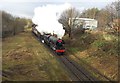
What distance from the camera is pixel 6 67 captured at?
33125 mm

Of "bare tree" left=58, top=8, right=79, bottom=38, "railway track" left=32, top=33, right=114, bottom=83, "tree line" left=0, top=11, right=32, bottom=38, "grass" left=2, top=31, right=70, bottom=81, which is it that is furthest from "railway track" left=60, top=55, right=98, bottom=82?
"tree line" left=0, top=11, right=32, bottom=38

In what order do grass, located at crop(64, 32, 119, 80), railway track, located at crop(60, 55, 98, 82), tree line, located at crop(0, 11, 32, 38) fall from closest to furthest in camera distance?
railway track, located at crop(60, 55, 98, 82) < grass, located at crop(64, 32, 119, 80) < tree line, located at crop(0, 11, 32, 38)

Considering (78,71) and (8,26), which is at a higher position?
(8,26)

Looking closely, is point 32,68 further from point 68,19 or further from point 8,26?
point 8,26

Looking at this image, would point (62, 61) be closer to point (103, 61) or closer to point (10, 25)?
point (103, 61)

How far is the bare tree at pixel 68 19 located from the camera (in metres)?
62.1

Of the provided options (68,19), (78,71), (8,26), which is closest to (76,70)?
(78,71)

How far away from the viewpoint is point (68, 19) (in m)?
64.6

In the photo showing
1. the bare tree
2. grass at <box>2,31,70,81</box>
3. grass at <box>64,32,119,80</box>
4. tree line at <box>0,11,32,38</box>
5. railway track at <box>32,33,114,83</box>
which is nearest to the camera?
grass at <box>2,31,70,81</box>

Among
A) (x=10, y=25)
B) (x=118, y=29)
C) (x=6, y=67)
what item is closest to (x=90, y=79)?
(x=6, y=67)

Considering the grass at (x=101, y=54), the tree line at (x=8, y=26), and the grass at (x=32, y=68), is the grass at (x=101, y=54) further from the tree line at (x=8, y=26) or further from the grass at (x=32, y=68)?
the tree line at (x=8, y=26)

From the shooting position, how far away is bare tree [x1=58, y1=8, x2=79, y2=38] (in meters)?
62.1

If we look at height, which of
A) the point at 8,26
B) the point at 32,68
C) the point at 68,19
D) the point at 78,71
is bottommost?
the point at 78,71

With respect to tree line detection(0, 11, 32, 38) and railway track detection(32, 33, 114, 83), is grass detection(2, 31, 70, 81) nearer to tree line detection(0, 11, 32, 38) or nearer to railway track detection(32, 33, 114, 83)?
railway track detection(32, 33, 114, 83)
